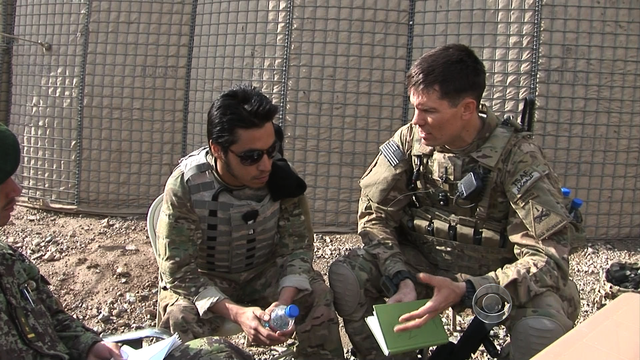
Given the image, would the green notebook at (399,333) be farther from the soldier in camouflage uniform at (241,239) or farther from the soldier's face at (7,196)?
the soldier's face at (7,196)

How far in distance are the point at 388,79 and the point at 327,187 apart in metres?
1.00

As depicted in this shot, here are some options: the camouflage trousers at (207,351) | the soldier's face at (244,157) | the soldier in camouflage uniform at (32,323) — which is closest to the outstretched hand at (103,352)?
the soldier in camouflage uniform at (32,323)

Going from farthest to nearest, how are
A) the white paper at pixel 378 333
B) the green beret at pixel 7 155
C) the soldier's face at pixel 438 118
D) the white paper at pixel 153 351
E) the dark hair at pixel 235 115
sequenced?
the soldier's face at pixel 438 118, the dark hair at pixel 235 115, the white paper at pixel 378 333, the white paper at pixel 153 351, the green beret at pixel 7 155

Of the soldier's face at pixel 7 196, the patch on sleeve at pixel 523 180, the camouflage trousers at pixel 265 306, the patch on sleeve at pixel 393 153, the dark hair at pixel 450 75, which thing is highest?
the dark hair at pixel 450 75

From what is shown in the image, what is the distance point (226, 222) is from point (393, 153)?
0.87 meters

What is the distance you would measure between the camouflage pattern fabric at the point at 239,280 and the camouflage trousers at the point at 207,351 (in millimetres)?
421

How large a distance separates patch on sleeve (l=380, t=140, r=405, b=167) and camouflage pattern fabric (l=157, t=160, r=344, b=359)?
0.46 metres

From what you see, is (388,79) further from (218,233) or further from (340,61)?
(218,233)

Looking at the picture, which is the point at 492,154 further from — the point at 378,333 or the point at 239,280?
the point at 239,280

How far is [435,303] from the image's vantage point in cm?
241

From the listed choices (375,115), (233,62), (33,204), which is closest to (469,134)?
(375,115)

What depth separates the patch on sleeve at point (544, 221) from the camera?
2545 millimetres

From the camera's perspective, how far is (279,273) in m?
2.86

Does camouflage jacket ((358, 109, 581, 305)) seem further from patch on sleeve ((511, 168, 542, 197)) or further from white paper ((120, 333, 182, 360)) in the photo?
white paper ((120, 333, 182, 360))
